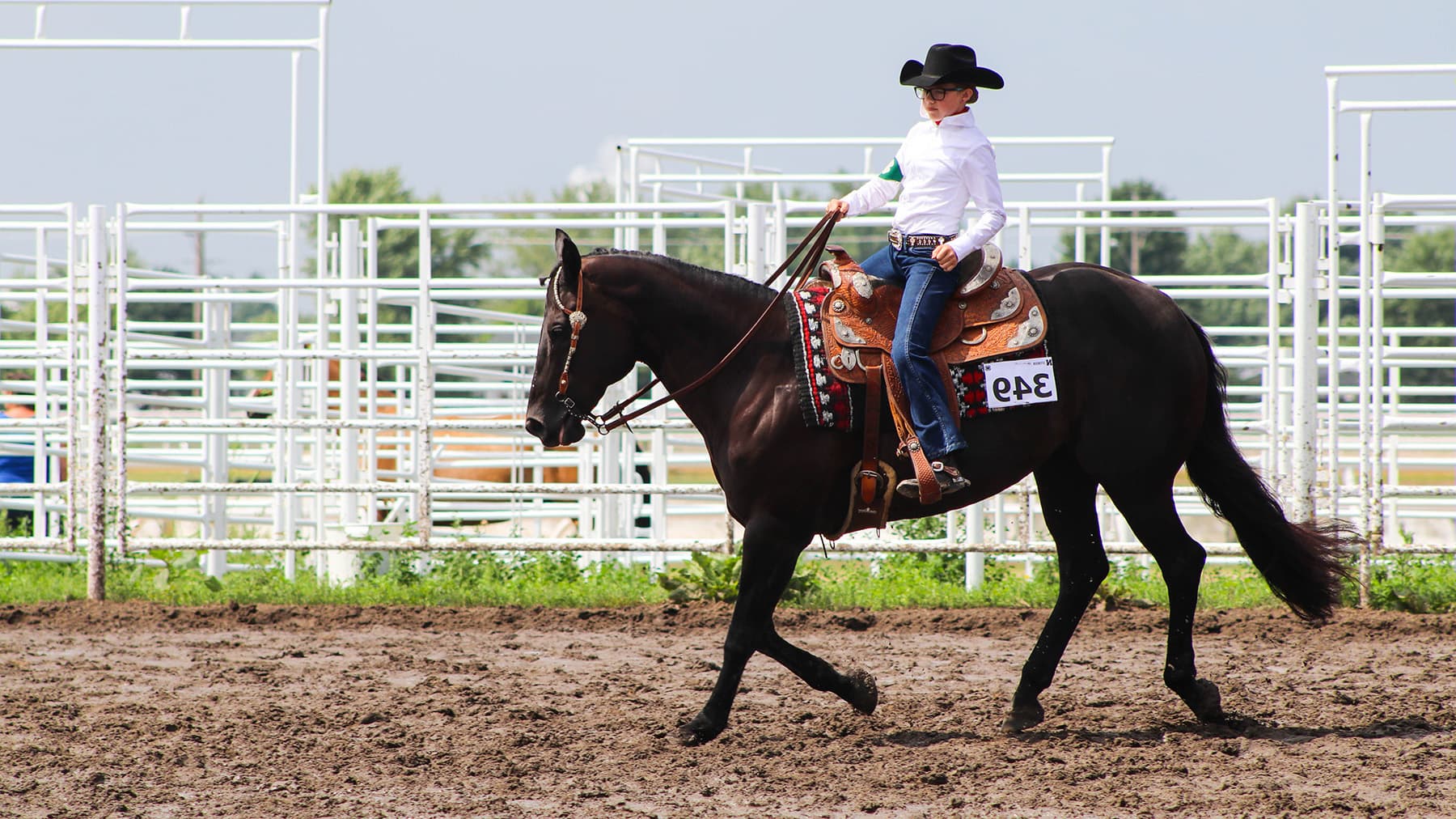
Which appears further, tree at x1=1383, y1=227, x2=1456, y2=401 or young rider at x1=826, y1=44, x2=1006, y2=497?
tree at x1=1383, y1=227, x2=1456, y2=401

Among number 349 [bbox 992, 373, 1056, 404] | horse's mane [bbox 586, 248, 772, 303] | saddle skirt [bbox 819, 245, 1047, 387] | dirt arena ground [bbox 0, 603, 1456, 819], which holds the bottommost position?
dirt arena ground [bbox 0, 603, 1456, 819]

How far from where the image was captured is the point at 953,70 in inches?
197

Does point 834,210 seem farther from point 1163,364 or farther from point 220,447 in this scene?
point 220,447

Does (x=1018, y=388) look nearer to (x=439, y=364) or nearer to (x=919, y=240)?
(x=919, y=240)

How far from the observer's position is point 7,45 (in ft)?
33.3

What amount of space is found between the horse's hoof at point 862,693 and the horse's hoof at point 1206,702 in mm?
1180

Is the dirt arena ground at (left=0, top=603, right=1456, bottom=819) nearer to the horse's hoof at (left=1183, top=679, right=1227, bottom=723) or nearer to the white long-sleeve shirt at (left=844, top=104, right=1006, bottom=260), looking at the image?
the horse's hoof at (left=1183, top=679, right=1227, bottom=723)

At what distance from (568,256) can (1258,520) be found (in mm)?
2927

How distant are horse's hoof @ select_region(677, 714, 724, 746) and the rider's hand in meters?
1.88

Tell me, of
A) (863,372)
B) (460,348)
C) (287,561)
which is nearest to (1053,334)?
(863,372)

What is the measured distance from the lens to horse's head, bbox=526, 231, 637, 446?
5020mm

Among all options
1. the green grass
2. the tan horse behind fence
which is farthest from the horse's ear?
the green grass

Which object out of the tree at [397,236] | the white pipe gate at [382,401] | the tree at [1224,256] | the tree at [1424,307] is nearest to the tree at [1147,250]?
the tree at [1224,256]

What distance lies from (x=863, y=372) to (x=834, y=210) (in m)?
0.69
